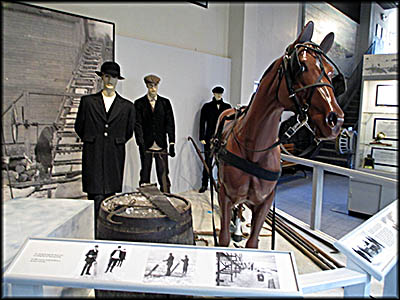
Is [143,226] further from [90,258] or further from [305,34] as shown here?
[305,34]

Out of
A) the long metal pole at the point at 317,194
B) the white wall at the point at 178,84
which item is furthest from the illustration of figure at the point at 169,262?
the white wall at the point at 178,84

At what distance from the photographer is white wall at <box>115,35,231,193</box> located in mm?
4023

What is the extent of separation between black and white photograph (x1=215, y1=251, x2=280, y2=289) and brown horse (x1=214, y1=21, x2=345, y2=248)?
0.64 meters

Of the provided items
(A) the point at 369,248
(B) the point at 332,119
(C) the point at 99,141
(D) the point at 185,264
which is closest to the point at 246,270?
(D) the point at 185,264

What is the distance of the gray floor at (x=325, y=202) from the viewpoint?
11.5ft

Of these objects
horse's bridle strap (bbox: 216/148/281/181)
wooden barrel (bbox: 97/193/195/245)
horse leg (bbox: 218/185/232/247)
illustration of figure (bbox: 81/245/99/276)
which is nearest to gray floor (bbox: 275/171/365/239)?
horse leg (bbox: 218/185/232/247)

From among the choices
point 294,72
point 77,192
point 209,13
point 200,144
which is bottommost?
point 77,192

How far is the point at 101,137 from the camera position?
253 cm

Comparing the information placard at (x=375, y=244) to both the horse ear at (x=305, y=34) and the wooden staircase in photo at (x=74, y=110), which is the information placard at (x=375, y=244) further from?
the wooden staircase in photo at (x=74, y=110)

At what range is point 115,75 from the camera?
2570 mm

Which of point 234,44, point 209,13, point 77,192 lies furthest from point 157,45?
point 77,192

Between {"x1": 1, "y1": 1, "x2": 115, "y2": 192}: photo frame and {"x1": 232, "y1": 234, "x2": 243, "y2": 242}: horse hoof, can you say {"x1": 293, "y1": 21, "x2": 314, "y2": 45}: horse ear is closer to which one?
{"x1": 232, "y1": 234, "x2": 243, "y2": 242}: horse hoof

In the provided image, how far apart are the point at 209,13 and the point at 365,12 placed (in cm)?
473

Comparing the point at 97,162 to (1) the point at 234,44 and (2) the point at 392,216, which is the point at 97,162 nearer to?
(2) the point at 392,216
